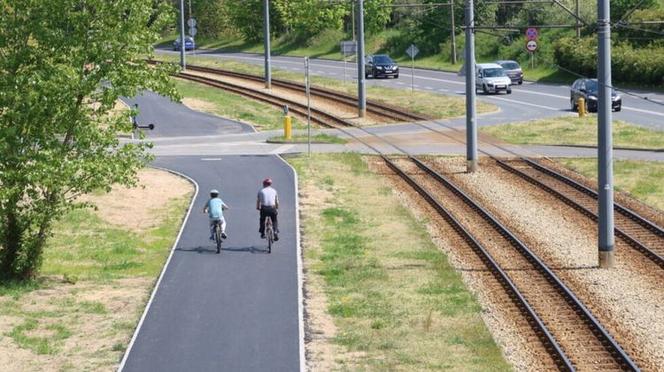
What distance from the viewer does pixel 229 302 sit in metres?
23.3

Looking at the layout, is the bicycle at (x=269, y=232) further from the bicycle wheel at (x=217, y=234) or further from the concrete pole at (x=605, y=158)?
the concrete pole at (x=605, y=158)

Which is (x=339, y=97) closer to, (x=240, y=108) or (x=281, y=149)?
(x=240, y=108)

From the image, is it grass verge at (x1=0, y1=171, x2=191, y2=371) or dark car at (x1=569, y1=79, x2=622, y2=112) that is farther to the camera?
dark car at (x1=569, y1=79, x2=622, y2=112)

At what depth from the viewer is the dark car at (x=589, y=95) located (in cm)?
5716

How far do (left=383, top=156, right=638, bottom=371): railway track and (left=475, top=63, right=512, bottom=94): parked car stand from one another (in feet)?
103

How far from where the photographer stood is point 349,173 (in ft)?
139

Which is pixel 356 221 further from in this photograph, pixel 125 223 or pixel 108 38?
pixel 108 38

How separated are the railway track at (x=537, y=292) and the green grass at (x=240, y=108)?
65.1ft

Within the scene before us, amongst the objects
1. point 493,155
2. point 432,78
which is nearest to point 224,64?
point 432,78

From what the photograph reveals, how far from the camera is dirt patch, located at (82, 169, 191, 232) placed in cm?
3384

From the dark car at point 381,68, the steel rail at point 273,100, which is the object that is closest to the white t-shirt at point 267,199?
the steel rail at point 273,100

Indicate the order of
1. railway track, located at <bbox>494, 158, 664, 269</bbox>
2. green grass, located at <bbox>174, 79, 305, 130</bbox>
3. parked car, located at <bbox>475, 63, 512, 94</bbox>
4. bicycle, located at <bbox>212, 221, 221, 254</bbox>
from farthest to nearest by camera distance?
parked car, located at <bbox>475, 63, 512, 94</bbox> < green grass, located at <bbox>174, 79, 305, 130</bbox> < railway track, located at <bbox>494, 158, 664, 269</bbox> < bicycle, located at <bbox>212, 221, 221, 254</bbox>

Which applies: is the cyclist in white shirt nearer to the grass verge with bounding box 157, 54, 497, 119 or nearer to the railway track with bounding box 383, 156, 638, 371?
the railway track with bounding box 383, 156, 638, 371

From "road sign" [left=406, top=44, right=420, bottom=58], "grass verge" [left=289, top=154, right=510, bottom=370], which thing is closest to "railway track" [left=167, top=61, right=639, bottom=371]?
"grass verge" [left=289, top=154, right=510, bottom=370]
